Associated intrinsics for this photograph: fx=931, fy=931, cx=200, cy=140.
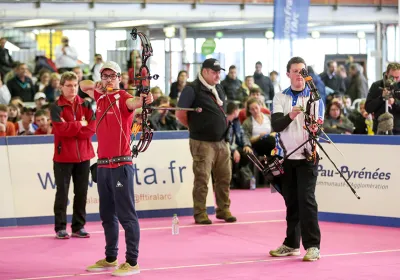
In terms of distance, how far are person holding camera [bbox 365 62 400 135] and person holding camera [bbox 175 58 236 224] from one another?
87.2 inches

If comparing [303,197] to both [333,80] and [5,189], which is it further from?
[333,80]

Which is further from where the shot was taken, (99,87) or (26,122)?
(26,122)

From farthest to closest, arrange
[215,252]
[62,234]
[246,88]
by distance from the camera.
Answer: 1. [246,88]
2. [62,234]
3. [215,252]

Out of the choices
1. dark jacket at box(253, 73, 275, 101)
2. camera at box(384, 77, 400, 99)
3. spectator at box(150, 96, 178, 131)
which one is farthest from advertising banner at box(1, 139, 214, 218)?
dark jacket at box(253, 73, 275, 101)

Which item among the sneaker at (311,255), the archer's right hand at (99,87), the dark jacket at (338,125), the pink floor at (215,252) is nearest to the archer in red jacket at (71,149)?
the pink floor at (215,252)

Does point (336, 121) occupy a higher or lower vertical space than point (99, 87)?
lower

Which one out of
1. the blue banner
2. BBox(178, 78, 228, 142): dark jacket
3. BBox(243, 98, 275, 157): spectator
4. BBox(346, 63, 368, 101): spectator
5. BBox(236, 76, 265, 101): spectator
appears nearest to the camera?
BBox(178, 78, 228, 142): dark jacket

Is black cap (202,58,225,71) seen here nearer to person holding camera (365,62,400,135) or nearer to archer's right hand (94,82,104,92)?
person holding camera (365,62,400,135)

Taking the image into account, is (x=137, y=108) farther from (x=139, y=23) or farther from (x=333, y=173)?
(x=139, y=23)

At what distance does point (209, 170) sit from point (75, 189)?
203 centimetres

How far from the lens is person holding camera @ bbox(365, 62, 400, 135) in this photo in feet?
42.0

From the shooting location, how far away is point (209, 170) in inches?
486

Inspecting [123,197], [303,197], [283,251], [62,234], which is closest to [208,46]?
[62,234]

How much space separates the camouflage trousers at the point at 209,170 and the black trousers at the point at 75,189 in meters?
1.73
